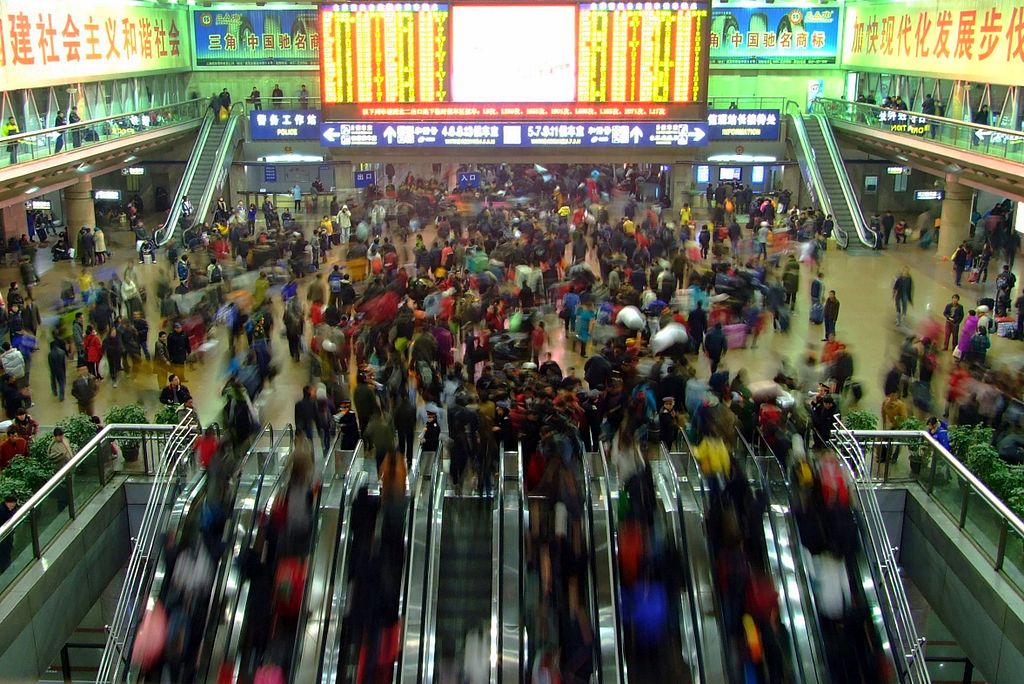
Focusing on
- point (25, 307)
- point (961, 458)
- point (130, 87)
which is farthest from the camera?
point (130, 87)

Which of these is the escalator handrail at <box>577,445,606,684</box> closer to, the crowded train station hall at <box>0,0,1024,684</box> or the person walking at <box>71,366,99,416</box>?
the crowded train station hall at <box>0,0,1024,684</box>

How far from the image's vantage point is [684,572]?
11352 mm

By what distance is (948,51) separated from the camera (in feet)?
91.8

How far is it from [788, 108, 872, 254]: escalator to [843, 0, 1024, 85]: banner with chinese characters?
2.67m

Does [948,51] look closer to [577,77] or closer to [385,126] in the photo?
[577,77]

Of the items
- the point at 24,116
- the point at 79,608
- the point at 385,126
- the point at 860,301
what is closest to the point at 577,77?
the point at 385,126

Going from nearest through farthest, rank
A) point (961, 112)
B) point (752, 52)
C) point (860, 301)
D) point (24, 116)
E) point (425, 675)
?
point (425, 675), point (860, 301), point (24, 116), point (961, 112), point (752, 52)

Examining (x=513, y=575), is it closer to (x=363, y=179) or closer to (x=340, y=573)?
(x=340, y=573)

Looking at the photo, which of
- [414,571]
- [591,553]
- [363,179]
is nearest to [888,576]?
[591,553]

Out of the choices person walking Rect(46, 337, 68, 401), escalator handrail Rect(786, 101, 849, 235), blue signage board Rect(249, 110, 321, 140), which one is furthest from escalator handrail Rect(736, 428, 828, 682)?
blue signage board Rect(249, 110, 321, 140)

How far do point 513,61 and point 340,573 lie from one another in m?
18.7

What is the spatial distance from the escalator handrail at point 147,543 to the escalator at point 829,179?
21.2m

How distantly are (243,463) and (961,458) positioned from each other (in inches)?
330

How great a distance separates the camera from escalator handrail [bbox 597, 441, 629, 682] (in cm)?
1057
